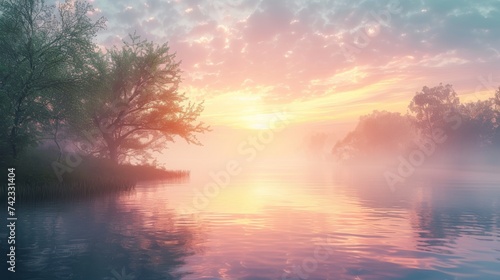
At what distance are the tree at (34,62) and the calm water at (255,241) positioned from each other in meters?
7.66

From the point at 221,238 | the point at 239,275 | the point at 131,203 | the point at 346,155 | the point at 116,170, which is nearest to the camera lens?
the point at 239,275

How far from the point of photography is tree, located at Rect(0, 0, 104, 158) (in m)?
28.4

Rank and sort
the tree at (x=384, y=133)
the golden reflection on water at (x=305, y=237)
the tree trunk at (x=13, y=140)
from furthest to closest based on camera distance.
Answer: the tree at (x=384, y=133) < the tree trunk at (x=13, y=140) < the golden reflection on water at (x=305, y=237)

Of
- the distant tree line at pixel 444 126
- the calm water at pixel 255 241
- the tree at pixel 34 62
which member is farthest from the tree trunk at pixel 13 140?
the distant tree line at pixel 444 126

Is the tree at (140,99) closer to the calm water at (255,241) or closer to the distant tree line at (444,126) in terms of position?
the calm water at (255,241)

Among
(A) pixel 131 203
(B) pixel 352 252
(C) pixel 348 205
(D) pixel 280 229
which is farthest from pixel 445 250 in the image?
(A) pixel 131 203

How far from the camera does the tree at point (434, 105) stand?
96.3m

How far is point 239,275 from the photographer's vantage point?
10.8 m

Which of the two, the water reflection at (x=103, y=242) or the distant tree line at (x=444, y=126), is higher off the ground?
the distant tree line at (x=444, y=126)

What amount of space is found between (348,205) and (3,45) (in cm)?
2796

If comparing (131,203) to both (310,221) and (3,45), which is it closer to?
(310,221)

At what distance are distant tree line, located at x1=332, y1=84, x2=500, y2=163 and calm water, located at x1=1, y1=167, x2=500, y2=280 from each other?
238 feet

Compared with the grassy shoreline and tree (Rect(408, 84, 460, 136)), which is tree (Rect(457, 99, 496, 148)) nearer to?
tree (Rect(408, 84, 460, 136))

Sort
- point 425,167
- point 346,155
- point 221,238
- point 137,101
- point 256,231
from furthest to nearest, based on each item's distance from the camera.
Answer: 1. point 346,155
2. point 425,167
3. point 137,101
4. point 256,231
5. point 221,238
